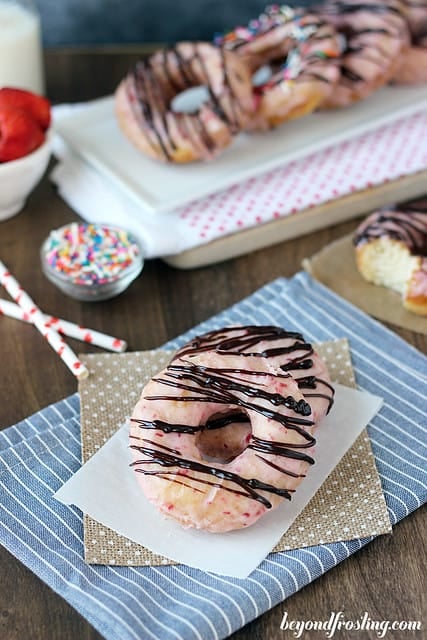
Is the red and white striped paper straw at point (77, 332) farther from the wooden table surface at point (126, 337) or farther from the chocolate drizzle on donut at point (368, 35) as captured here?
the chocolate drizzle on donut at point (368, 35)

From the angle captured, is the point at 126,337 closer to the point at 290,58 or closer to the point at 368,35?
the point at 290,58

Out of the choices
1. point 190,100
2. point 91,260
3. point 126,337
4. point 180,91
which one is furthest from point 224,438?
point 190,100

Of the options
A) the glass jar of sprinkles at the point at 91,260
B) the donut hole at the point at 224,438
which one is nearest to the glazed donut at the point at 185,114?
the glass jar of sprinkles at the point at 91,260

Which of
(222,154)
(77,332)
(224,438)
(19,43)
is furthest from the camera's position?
(19,43)

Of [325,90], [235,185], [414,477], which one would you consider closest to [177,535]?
[414,477]

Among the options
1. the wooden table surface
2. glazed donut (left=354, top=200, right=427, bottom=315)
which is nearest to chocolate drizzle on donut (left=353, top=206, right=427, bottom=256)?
glazed donut (left=354, top=200, right=427, bottom=315)

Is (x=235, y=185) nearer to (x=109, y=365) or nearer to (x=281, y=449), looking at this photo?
(x=109, y=365)

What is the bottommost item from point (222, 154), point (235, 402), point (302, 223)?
point (302, 223)
